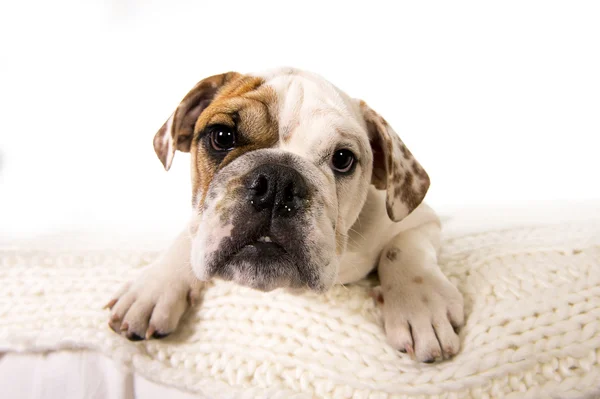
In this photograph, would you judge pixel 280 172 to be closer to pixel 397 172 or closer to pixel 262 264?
pixel 262 264

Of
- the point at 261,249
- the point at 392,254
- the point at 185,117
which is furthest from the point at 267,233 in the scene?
the point at 185,117

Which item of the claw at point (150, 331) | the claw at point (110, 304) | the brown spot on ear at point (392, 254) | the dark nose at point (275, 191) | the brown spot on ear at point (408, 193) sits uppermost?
the dark nose at point (275, 191)

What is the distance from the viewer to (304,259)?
154 cm

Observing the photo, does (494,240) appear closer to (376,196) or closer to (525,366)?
(376,196)

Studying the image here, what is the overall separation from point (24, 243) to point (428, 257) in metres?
1.95

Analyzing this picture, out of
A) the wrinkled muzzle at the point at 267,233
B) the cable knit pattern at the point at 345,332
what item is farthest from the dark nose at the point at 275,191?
the cable knit pattern at the point at 345,332

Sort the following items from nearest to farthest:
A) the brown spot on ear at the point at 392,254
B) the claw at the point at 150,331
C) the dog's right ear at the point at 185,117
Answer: the claw at the point at 150,331, the brown spot on ear at the point at 392,254, the dog's right ear at the point at 185,117

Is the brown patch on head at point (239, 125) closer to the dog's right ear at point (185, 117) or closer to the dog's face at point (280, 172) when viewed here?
the dog's face at point (280, 172)

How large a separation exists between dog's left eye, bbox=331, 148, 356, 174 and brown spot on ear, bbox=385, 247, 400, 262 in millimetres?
386

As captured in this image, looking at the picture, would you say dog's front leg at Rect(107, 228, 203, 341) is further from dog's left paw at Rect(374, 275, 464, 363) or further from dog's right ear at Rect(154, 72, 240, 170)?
dog's left paw at Rect(374, 275, 464, 363)

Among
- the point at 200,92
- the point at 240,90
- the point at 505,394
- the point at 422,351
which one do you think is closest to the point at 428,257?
the point at 422,351

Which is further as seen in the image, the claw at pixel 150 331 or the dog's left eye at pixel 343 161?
the dog's left eye at pixel 343 161

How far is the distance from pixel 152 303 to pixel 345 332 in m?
0.72

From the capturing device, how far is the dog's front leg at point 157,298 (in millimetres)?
1749
